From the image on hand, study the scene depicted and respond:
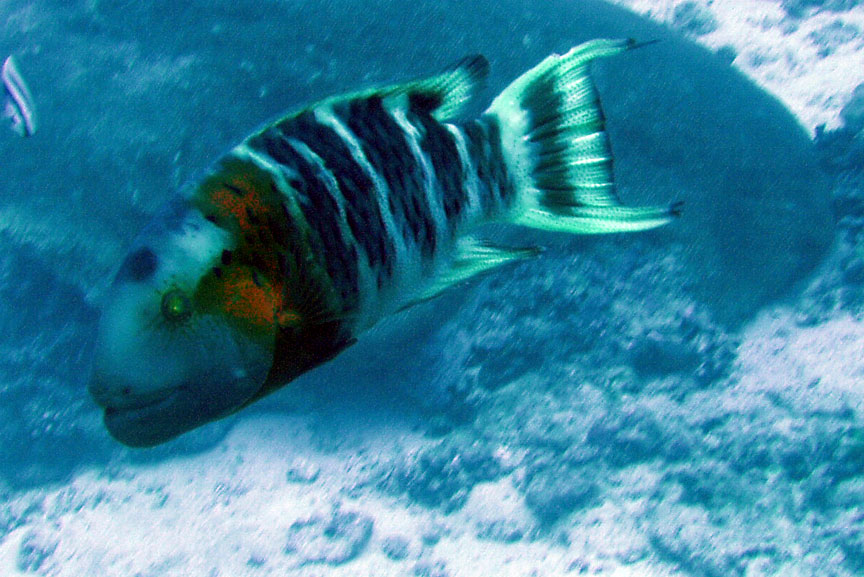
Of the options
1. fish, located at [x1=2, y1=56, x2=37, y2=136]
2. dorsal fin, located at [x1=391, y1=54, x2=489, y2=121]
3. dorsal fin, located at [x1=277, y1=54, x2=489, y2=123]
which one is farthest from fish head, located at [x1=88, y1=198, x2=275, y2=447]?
fish, located at [x1=2, y1=56, x2=37, y2=136]

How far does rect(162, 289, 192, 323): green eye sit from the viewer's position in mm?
807

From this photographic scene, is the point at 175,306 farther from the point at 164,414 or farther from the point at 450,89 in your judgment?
the point at 450,89

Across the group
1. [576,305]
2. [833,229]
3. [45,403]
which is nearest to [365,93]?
[576,305]

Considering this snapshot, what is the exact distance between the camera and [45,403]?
9.03 meters

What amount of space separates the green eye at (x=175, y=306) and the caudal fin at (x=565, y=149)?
2.43 feet

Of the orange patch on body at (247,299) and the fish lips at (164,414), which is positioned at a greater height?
the orange patch on body at (247,299)

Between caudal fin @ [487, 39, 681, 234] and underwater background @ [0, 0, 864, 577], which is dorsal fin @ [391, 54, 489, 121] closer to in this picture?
caudal fin @ [487, 39, 681, 234]

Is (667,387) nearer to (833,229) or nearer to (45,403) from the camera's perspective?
(833,229)

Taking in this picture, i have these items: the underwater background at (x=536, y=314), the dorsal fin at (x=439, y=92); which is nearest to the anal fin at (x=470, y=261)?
the dorsal fin at (x=439, y=92)

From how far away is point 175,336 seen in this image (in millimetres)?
808

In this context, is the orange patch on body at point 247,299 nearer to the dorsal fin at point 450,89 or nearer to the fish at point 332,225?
the fish at point 332,225

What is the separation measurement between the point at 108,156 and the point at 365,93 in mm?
7531

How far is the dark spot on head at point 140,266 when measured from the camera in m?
0.82

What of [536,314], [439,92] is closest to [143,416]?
[439,92]
